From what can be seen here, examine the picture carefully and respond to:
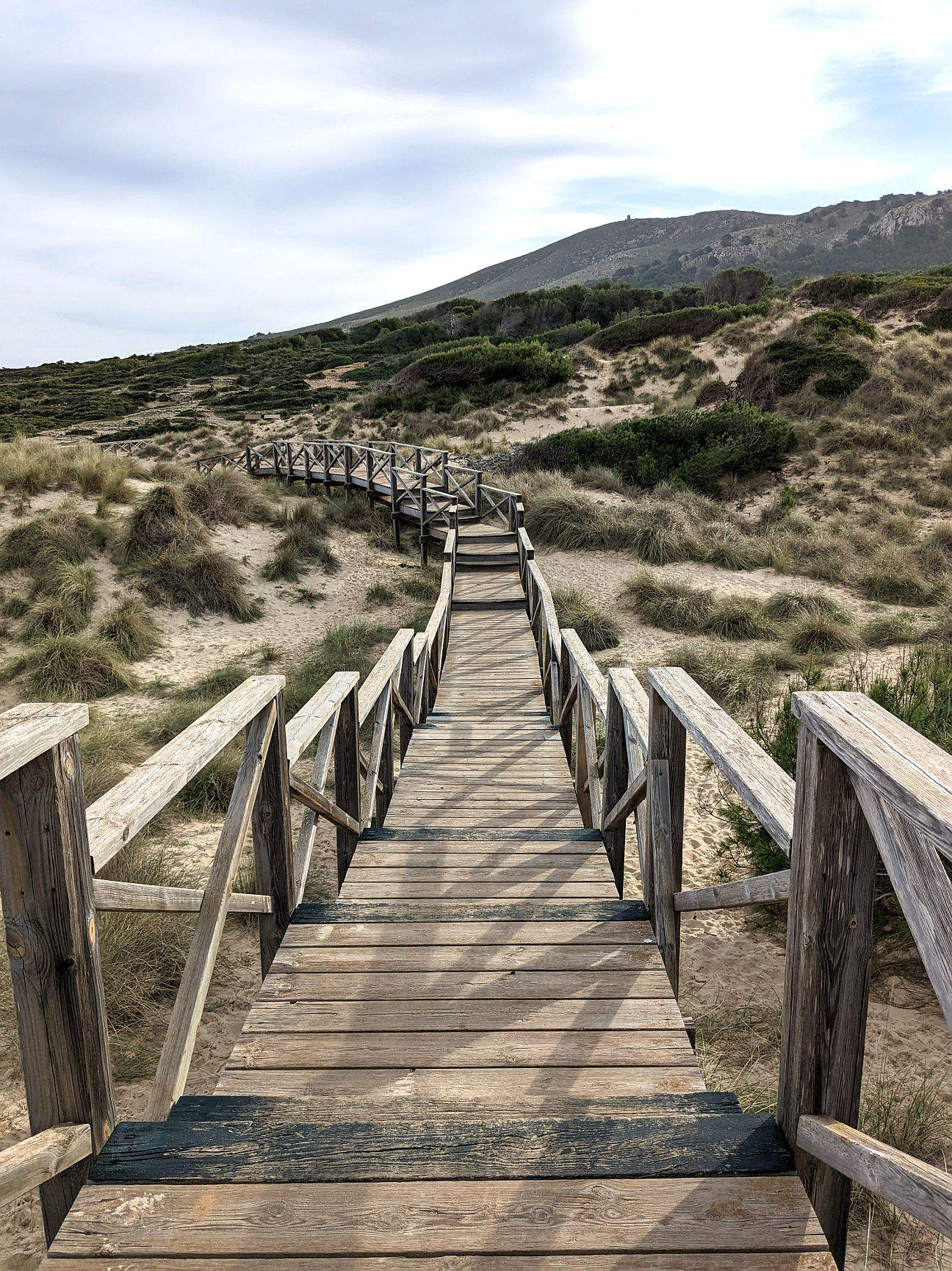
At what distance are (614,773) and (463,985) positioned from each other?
4.67 ft

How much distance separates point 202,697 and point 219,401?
30.6 m

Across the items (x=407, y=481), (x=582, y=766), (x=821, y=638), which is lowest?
(x=821, y=638)

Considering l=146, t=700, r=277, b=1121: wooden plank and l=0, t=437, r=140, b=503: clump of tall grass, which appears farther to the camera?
l=0, t=437, r=140, b=503: clump of tall grass

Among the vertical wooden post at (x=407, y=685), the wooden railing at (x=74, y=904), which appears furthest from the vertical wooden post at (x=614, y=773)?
the vertical wooden post at (x=407, y=685)

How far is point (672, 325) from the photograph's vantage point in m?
28.9

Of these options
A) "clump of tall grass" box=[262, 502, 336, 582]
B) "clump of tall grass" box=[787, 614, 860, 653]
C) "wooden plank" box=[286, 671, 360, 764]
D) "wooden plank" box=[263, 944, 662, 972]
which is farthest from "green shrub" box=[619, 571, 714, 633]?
"wooden plank" box=[263, 944, 662, 972]

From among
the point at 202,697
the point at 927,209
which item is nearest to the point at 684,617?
the point at 202,697

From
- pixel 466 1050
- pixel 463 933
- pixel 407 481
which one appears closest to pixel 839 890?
pixel 466 1050

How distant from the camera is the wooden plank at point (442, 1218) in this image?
1.35m

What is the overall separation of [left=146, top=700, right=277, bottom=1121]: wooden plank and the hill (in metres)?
61.5

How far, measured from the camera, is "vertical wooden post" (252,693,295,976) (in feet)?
8.31

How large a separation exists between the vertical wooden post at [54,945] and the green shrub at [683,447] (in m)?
15.8

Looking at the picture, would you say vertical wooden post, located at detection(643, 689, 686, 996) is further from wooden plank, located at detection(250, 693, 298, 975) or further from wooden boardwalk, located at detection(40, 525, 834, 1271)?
wooden plank, located at detection(250, 693, 298, 975)

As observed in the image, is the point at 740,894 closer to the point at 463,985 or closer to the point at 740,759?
the point at 740,759
